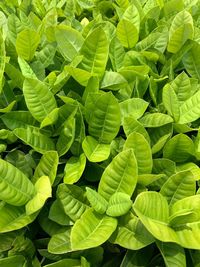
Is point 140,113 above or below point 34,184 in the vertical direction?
above

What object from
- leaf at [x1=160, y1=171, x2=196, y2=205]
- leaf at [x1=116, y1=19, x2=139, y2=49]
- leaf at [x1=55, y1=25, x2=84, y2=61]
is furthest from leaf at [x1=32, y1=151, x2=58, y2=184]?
leaf at [x1=116, y1=19, x2=139, y2=49]

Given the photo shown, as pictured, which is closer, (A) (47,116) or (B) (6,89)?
(A) (47,116)

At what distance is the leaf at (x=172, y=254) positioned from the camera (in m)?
1.12

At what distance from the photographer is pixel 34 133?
1.36 m

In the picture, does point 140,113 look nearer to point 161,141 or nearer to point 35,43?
point 161,141

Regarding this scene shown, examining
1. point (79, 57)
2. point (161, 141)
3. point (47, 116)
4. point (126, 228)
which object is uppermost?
point (79, 57)

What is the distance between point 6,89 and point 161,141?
62 centimetres

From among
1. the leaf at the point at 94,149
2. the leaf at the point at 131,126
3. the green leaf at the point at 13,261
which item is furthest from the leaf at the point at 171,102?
the green leaf at the point at 13,261

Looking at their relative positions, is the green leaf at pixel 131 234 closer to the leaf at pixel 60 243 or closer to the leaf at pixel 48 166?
the leaf at pixel 60 243

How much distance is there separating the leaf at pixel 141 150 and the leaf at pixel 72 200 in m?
0.21

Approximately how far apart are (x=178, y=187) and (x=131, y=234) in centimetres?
20

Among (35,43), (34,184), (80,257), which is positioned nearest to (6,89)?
(35,43)

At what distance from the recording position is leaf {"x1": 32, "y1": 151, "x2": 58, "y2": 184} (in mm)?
1251

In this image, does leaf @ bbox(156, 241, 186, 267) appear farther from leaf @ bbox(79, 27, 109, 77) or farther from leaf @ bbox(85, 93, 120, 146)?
leaf @ bbox(79, 27, 109, 77)
